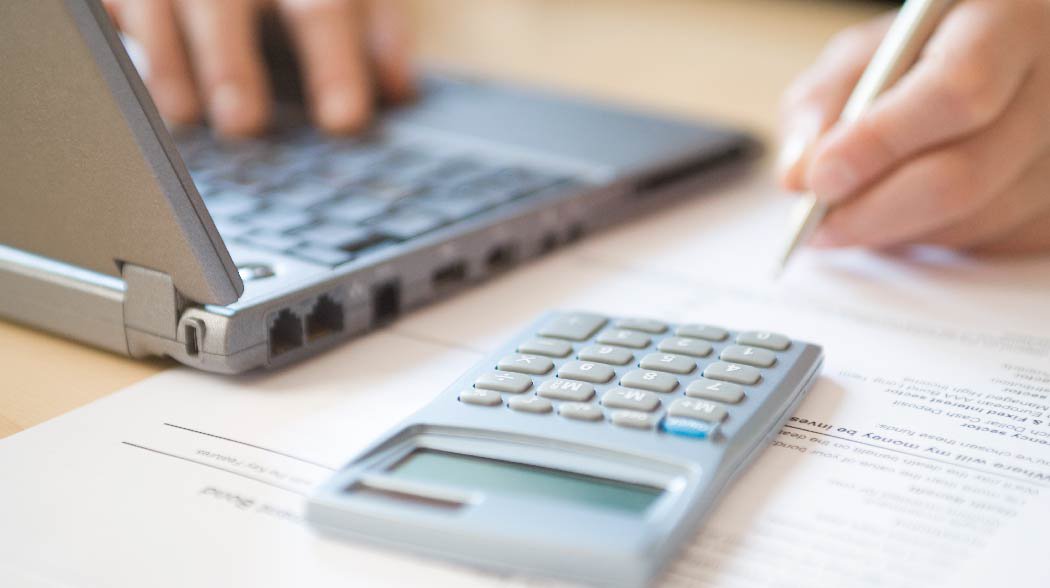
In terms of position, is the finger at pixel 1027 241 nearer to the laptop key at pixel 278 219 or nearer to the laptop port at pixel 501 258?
the laptop port at pixel 501 258

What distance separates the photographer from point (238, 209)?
1.69 ft

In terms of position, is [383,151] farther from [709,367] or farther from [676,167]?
[709,367]

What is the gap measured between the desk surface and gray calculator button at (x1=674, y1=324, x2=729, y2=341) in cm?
51

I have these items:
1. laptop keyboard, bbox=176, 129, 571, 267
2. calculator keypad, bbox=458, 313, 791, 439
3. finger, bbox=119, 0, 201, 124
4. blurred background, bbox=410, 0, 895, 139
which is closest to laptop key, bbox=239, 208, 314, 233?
laptop keyboard, bbox=176, 129, 571, 267

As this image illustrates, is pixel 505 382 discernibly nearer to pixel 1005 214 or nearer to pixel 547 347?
pixel 547 347

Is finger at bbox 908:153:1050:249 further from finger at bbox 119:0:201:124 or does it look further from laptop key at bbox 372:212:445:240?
finger at bbox 119:0:201:124

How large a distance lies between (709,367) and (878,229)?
0.69 ft

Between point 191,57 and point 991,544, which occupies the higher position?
point 191,57

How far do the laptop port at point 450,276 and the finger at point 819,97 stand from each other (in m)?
0.20

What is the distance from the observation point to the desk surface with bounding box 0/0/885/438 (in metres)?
1.03

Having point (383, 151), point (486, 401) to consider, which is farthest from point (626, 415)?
point (383, 151)

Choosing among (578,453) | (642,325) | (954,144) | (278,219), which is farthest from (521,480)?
(954,144)

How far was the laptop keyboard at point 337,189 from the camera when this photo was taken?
1.58ft

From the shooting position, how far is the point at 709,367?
39 cm
